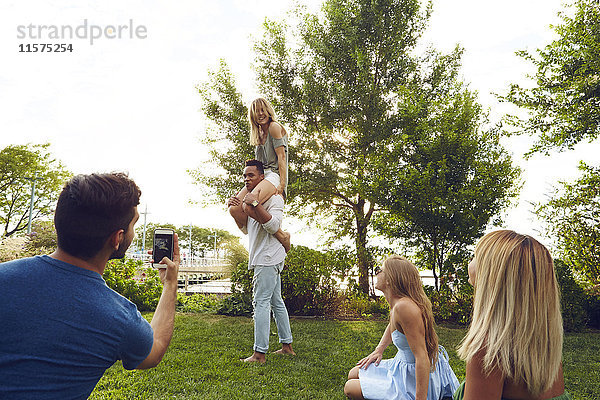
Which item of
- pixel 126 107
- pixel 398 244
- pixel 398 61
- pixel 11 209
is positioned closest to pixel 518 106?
pixel 398 61

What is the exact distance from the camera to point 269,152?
495 centimetres

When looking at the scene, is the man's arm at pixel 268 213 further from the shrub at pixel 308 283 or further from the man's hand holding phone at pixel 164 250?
the shrub at pixel 308 283

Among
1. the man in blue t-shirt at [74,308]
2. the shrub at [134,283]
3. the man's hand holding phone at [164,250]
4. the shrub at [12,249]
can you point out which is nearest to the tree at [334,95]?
the shrub at [134,283]

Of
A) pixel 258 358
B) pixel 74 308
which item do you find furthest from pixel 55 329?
pixel 258 358

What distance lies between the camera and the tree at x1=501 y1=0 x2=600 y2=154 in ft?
31.5

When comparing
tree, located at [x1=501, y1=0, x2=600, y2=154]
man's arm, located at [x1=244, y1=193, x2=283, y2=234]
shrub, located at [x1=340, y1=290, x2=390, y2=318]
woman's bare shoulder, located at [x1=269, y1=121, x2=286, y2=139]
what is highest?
tree, located at [x1=501, y1=0, x2=600, y2=154]

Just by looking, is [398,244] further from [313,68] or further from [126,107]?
[126,107]

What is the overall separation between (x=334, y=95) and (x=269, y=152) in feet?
28.0

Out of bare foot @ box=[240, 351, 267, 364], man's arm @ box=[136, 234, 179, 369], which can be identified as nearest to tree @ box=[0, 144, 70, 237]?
bare foot @ box=[240, 351, 267, 364]

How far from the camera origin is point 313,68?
1364 centimetres

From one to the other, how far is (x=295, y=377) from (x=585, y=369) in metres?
A: 3.66

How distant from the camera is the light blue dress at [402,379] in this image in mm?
3033

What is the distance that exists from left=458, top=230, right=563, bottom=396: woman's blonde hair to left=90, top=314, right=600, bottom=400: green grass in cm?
223

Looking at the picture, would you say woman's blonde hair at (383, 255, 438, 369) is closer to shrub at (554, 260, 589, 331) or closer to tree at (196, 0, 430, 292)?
shrub at (554, 260, 589, 331)
